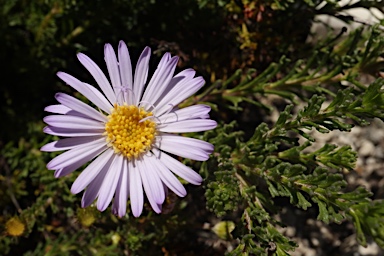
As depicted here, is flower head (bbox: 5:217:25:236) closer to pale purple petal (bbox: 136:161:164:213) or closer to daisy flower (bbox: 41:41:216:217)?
daisy flower (bbox: 41:41:216:217)

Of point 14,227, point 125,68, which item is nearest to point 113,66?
point 125,68

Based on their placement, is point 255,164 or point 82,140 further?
point 255,164

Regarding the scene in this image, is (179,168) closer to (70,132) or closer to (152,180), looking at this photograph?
(152,180)

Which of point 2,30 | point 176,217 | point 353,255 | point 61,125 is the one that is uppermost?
point 2,30

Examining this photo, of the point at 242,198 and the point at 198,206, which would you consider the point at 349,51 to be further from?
the point at 198,206

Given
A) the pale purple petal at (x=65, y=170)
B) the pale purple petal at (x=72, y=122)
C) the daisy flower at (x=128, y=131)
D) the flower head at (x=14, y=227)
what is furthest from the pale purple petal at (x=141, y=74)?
the flower head at (x=14, y=227)

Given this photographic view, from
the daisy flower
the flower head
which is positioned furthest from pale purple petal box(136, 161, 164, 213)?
the flower head

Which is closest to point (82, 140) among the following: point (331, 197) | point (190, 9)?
point (331, 197)

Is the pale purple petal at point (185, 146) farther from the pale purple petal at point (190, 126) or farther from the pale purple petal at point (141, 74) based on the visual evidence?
the pale purple petal at point (141, 74)
